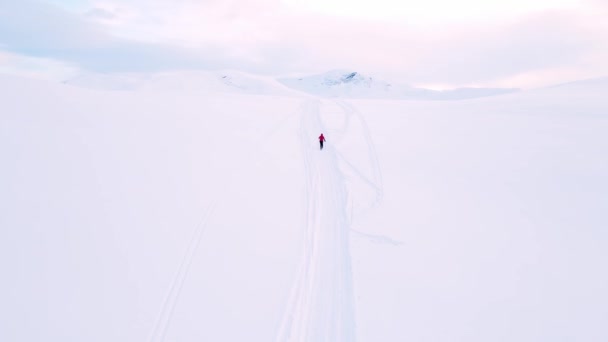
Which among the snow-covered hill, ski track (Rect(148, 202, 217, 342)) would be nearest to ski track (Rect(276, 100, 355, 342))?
ski track (Rect(148, 202, 217, 342))

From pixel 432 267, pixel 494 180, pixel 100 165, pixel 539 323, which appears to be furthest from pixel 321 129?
pixel 539 323

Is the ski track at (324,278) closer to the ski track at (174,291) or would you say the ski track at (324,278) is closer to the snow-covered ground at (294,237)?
the snow-covered ground at (294,237)

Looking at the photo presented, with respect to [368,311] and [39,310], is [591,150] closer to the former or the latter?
[368,311]

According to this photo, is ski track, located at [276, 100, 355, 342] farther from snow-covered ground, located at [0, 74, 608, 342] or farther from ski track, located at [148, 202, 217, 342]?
ski track, located at [148, 202, 217, 342]

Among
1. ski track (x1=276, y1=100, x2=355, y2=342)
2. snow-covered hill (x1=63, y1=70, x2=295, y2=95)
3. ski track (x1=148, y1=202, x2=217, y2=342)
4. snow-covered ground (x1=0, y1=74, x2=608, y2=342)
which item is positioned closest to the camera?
ski track (x1=148, y1=202, x2=217, y2=342)

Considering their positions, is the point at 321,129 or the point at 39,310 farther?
the point at 321,129
